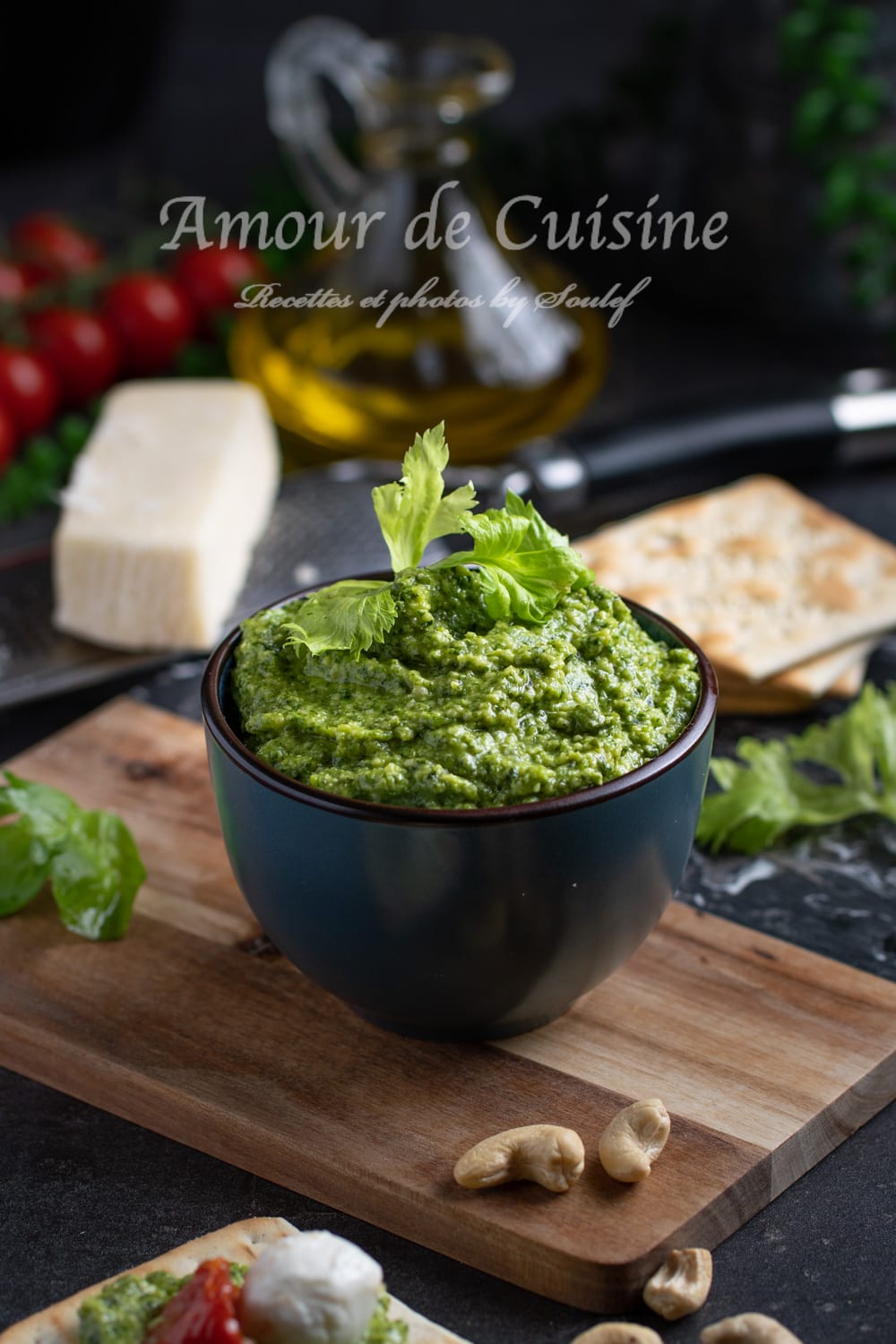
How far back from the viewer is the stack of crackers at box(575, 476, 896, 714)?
8.78 ft

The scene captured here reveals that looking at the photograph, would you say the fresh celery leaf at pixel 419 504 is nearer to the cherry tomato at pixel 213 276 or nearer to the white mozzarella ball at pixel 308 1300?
the white mozzarella ball at pixel 308 1300

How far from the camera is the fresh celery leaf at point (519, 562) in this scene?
1811mm

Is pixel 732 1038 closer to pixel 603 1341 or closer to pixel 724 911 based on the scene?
pixel 724 911

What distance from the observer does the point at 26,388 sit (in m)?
3.78

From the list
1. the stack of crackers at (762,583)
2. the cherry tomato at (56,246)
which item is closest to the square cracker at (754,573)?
the stack of crackers at (762,583)

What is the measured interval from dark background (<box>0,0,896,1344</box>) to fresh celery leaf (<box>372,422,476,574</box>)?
0.74 metres

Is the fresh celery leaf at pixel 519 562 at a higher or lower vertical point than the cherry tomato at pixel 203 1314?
higher

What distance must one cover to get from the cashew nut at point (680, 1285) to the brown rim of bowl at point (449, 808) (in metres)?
0.49

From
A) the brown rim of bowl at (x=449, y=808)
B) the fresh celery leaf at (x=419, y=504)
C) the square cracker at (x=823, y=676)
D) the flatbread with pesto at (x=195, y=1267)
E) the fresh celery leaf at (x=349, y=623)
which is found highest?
the fresh celery leaf at (x=419, y=504)

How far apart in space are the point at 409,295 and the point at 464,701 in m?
2.00

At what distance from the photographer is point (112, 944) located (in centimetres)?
211

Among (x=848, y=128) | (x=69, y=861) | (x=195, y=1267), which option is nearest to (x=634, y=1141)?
(x=195, y=1267)

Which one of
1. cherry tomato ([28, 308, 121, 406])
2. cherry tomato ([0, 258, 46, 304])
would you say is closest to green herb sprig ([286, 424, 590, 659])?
cherry tomato ([28, 308, 121, 406])

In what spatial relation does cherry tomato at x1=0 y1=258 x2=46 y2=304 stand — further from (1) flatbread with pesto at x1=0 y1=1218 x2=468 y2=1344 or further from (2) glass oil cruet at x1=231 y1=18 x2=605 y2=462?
(1) flatbread with pesto at x1=0 y1=1218 x2=468 y2=1344
